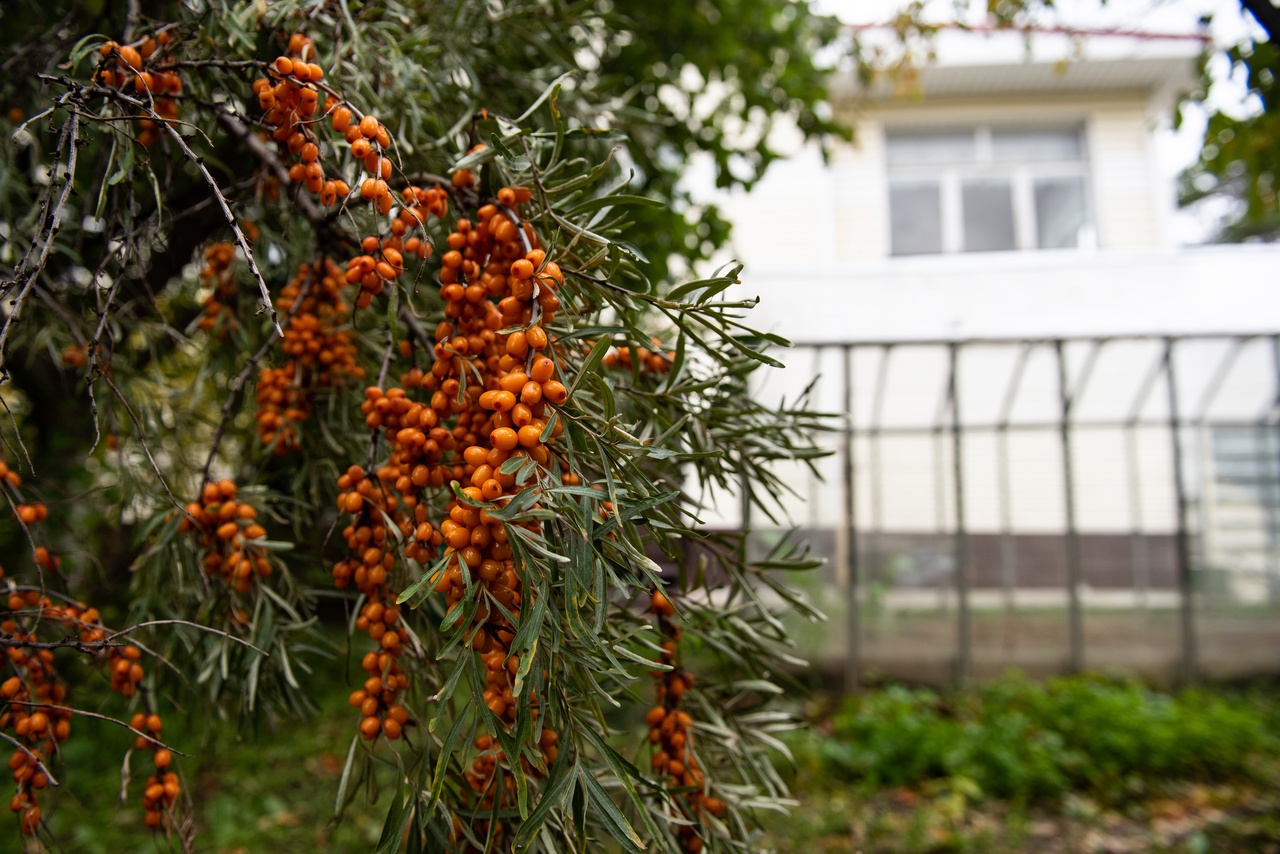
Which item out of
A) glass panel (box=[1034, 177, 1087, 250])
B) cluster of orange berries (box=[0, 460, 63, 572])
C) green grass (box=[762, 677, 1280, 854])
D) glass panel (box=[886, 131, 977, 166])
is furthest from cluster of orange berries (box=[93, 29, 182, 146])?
glass panel (box=[1034, 177, 1087, 250])

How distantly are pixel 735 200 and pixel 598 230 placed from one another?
7561 millimetres

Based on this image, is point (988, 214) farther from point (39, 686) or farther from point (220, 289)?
point (39, 686)

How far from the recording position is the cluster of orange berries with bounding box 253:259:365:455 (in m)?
1.19

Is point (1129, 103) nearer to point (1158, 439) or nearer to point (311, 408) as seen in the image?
point (1158, 439)

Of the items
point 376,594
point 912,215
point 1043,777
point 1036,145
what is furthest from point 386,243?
point 1036,145

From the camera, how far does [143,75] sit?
84cm

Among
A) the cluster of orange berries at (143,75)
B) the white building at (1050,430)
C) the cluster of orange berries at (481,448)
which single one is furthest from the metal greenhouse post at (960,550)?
the cluster of orange berries at (143,75)

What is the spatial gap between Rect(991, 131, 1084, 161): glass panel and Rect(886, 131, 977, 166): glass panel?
0.93 ft

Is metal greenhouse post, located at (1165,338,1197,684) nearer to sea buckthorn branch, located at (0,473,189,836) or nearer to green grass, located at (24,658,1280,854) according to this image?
green grass, located at (24,658,1280,854)

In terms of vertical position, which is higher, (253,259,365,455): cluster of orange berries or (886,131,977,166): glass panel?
(886,131,977,166): glass panel

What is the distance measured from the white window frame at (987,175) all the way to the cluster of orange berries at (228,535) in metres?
8.09

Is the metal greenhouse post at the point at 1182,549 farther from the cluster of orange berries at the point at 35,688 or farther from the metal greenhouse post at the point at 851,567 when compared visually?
the cluster of orange berries at the point at 35,688

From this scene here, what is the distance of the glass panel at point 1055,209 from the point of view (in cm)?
817

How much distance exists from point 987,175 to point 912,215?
2.92ft
